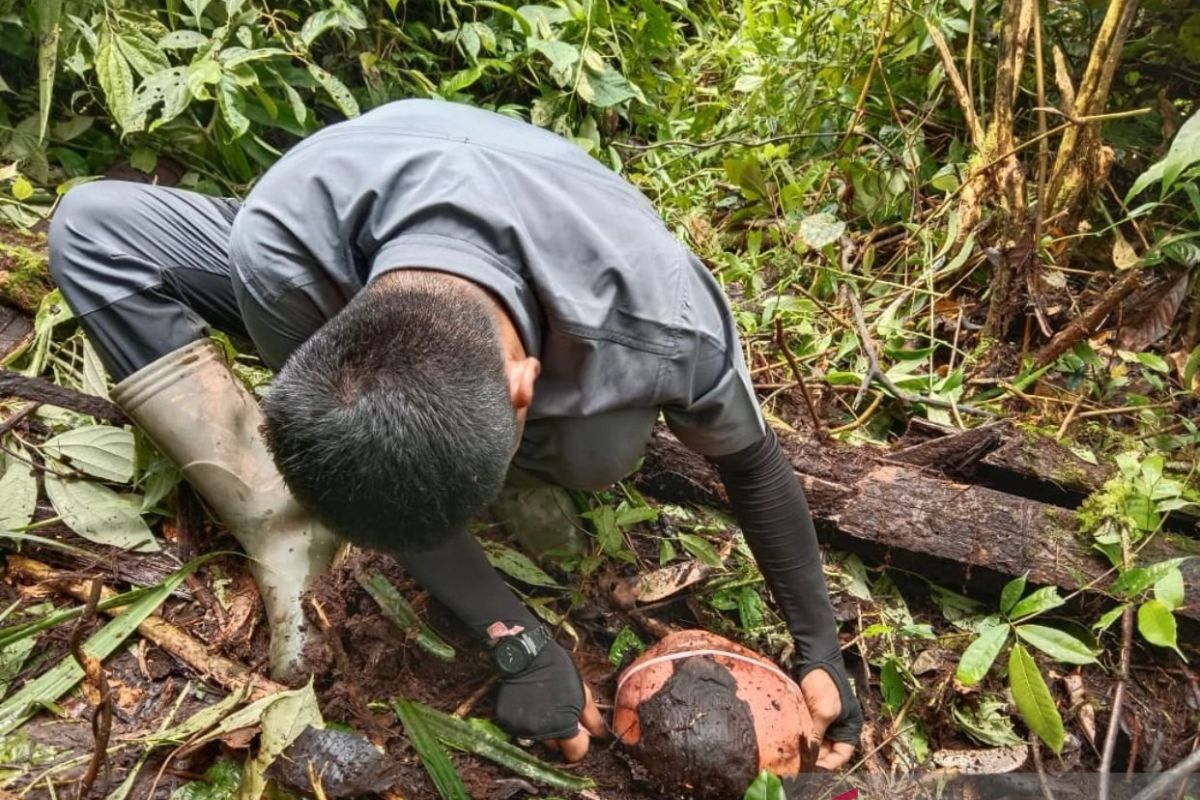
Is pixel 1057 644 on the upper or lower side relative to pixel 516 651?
upper

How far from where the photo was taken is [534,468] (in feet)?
5.36

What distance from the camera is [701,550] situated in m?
1.91

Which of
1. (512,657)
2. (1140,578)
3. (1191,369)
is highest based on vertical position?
(1191,369)

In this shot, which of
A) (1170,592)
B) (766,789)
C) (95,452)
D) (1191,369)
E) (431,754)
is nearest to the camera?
(766,789)

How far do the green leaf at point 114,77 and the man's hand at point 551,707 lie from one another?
1.73 metres

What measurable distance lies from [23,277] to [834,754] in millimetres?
2198

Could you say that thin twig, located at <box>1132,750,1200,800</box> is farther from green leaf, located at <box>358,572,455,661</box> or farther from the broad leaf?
green leaf, located at <box>358,572,455,661</box>

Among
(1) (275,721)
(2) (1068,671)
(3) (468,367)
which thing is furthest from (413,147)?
(2) (1068,671)

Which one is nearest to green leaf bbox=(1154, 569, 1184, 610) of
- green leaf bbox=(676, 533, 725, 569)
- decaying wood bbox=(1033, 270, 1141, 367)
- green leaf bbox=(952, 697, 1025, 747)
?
green leaf bbox=(952, 697, 1025, 747)

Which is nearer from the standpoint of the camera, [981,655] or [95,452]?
[981,655]

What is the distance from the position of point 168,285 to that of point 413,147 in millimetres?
722

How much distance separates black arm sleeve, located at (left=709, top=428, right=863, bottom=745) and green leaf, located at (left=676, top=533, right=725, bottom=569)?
0.18m

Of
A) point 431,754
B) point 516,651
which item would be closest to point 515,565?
point 516,651

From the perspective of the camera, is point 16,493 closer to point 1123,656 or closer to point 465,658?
point 465,658
